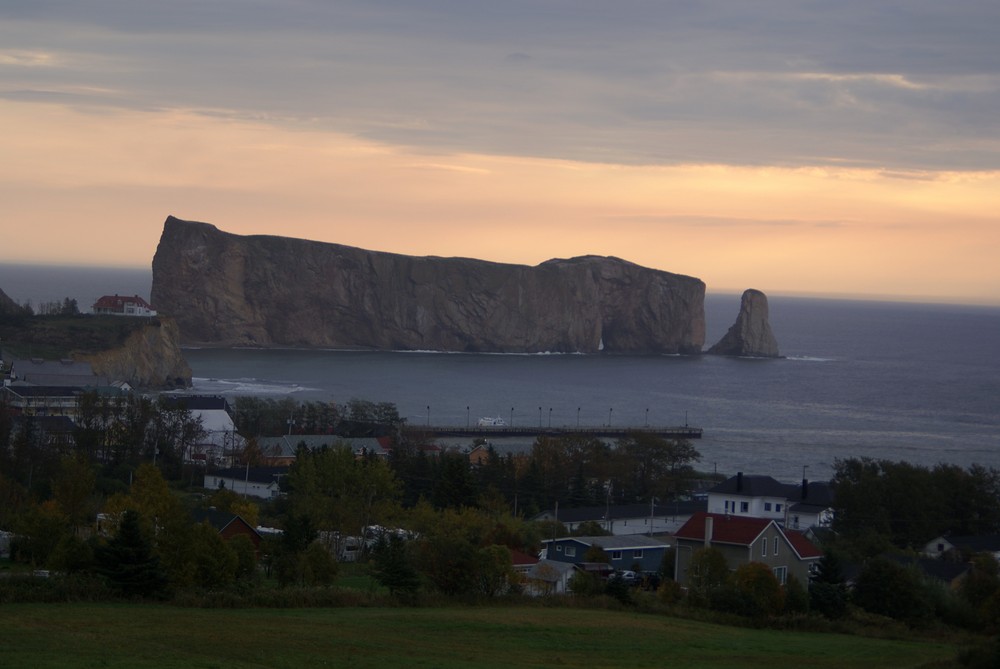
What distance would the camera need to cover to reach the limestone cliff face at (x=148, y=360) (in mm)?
60500

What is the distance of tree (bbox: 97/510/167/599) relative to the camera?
13891 mm

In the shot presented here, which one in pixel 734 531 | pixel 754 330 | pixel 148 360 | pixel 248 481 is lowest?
pixel 248 481

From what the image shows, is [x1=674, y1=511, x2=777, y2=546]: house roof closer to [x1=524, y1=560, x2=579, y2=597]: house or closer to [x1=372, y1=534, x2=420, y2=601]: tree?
[x1=524, y1=560, x2=579, y2=597]: house

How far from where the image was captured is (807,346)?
129 metres

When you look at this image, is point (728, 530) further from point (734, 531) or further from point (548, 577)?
point (548, 577)

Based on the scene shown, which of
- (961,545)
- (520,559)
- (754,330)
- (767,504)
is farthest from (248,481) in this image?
(754,330)

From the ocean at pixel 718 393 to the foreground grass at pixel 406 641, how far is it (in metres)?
25.1

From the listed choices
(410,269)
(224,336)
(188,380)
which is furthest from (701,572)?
(410,269)

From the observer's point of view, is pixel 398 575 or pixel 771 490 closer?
pixel 398 575

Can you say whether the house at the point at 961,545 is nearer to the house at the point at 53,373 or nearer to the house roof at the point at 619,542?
the house roof at the point at 619,542

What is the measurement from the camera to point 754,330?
111 meters

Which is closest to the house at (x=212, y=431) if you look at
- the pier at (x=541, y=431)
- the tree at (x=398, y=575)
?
the pier at (x=541, y=431)

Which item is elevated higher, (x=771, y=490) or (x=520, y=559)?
(x=771, y=490)

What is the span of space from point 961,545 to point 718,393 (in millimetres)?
51417
